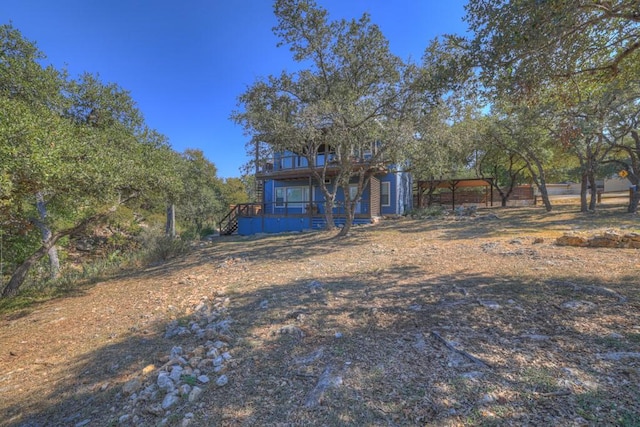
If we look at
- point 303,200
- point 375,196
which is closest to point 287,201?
point 303,200

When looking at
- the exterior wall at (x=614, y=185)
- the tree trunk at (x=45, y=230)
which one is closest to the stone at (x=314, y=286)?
the tree trunk at (x=45, y=230)

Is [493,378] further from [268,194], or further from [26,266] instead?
[268,194]

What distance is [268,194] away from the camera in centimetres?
2041

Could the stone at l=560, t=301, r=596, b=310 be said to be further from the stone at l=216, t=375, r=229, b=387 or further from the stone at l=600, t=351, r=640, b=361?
the stone at l=216, t=375, r=229, b=387

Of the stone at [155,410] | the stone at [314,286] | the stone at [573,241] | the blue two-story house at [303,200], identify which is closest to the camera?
the stone at [155,410]

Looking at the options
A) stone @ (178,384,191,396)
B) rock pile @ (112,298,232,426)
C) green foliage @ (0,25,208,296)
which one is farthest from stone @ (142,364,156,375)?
green foliage @ (0,25,208,296)

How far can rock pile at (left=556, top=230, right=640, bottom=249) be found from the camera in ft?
21.5

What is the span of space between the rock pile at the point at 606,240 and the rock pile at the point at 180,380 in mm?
7955

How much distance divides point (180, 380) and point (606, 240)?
881cm

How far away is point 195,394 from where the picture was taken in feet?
8.18

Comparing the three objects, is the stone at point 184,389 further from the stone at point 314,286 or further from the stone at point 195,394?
the stone at point 314,286

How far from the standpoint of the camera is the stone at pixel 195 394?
2.45 meters

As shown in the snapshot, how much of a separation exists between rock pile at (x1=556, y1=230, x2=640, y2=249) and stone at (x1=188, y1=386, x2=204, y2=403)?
8.35 metres

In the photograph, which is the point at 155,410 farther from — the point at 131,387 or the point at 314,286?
the point at 314,286
